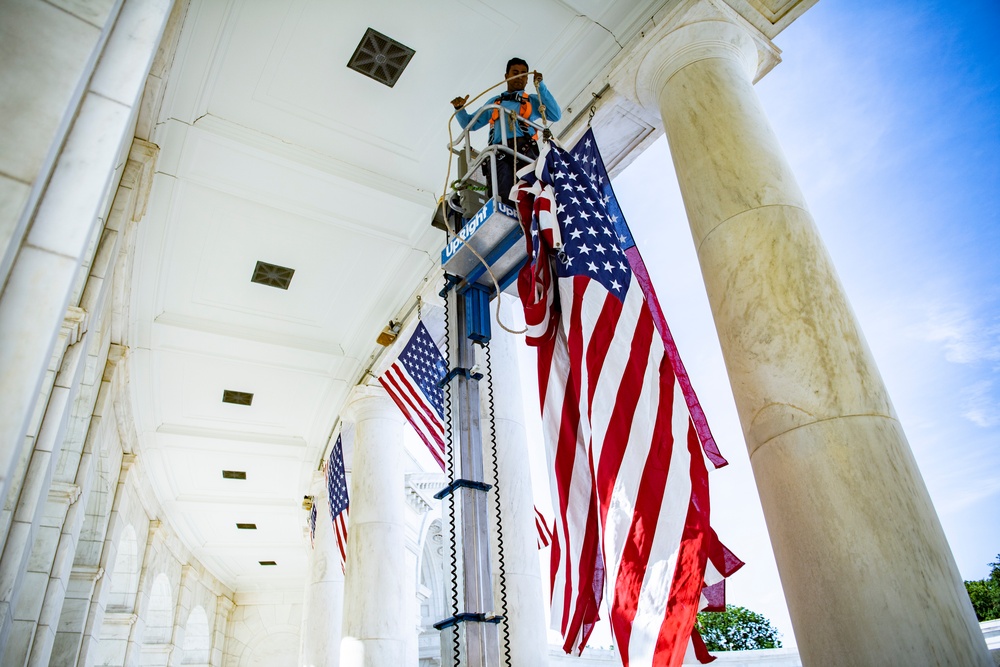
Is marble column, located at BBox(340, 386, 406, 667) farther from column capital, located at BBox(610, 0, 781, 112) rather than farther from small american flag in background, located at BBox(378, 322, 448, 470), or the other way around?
column capital, located at BBox(610, 0, 781, 112)

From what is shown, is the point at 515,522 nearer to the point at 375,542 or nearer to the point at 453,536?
the point at 453,536

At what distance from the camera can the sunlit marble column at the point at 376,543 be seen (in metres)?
8.00

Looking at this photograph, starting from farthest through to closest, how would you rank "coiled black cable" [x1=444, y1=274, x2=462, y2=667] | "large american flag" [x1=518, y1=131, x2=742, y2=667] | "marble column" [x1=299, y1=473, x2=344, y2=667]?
"marble column" [x1=299, y1=473, x2=344, y2=667] < "large american flag" [x1=518, y1=131, x2=742, y2=667] < "coiled black cable" [x1=444, y1=274, x2=462, y2=667]

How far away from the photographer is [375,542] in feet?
28.2

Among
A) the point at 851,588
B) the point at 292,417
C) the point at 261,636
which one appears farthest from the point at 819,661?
the point at 261,636

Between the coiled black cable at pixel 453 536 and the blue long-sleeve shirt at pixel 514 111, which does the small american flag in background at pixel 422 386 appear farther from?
the coiled black cable at pixel 453 536

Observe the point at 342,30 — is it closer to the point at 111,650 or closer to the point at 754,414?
the point at 754,414

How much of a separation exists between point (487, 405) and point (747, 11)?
400 cm

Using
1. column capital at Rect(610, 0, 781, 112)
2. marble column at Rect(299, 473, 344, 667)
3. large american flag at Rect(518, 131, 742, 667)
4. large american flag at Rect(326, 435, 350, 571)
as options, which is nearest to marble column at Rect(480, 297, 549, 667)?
large american flag at Rect(518, 131, 742, 667)

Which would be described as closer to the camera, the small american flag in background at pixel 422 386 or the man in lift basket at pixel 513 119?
the man in lift basket at pixel 513 119

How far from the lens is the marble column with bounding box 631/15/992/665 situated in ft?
8.50

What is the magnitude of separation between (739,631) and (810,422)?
33996mm

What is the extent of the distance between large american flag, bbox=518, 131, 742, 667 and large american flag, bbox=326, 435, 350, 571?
247 inches

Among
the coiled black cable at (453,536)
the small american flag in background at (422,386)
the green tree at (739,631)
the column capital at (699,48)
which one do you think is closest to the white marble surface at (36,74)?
the coiled black cable at (453,536)
